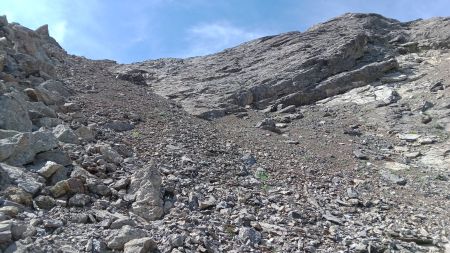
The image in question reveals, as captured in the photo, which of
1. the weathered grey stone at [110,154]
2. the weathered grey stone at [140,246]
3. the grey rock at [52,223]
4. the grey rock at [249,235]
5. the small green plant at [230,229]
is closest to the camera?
the weathered grey stone at [140,246]

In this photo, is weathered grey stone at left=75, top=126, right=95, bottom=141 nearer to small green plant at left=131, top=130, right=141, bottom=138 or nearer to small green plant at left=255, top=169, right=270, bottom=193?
small green plant at left=131, top=130, right=141, bottom=138

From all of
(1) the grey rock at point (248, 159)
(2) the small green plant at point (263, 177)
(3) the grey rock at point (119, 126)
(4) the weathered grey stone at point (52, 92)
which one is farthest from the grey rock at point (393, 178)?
(4) the weathered grey stone at point (52, 92)

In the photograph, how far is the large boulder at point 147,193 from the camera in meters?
8.62

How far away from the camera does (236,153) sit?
14430 mm

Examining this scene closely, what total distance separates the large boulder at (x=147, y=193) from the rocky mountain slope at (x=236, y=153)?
4 cm

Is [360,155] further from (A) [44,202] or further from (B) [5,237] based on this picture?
(B) [5,237]

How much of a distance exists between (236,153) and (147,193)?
574 centimetres

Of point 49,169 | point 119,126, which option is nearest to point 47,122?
point 49,169

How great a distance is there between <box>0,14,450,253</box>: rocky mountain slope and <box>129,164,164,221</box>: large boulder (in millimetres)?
39

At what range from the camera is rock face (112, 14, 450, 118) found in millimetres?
23609

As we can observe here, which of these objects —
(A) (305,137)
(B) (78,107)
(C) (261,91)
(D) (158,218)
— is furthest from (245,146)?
(C) (261,91)

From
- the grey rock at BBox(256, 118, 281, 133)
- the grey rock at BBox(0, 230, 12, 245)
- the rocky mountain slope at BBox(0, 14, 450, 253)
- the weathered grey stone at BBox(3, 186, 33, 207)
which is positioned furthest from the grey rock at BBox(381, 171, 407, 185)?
the grey rock at BBox(0, 230, 12, 245)

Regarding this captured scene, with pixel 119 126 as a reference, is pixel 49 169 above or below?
below

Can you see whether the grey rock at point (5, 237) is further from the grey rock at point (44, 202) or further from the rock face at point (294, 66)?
the rock face at point (294, 66)
